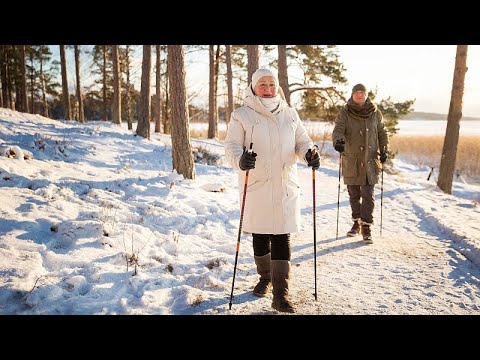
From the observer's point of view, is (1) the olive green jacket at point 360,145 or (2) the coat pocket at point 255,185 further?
(1) the olive green jacket at point 360,145

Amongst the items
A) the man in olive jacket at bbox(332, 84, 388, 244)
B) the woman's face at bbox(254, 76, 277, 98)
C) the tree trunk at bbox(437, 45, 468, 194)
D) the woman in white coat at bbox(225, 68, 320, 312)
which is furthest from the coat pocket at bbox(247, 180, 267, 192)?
the tree trunk at bbox(437, 45, 468, 194)

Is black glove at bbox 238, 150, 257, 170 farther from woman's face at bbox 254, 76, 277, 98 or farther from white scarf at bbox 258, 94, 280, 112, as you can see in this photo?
woman's face at bbox 254, 76, 277, 98

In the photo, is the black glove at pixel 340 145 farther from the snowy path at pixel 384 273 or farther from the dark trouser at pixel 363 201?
the snowy path at pixel 384 273

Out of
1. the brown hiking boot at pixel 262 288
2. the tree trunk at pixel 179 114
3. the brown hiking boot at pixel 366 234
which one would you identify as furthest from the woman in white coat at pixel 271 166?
the tree trunk at pixel 179 114

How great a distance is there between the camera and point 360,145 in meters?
5.60

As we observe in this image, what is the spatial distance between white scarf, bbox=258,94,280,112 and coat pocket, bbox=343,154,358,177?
2639mm

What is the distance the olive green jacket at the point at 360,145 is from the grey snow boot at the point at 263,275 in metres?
2.57

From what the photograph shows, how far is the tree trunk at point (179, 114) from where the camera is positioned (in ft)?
24.7
